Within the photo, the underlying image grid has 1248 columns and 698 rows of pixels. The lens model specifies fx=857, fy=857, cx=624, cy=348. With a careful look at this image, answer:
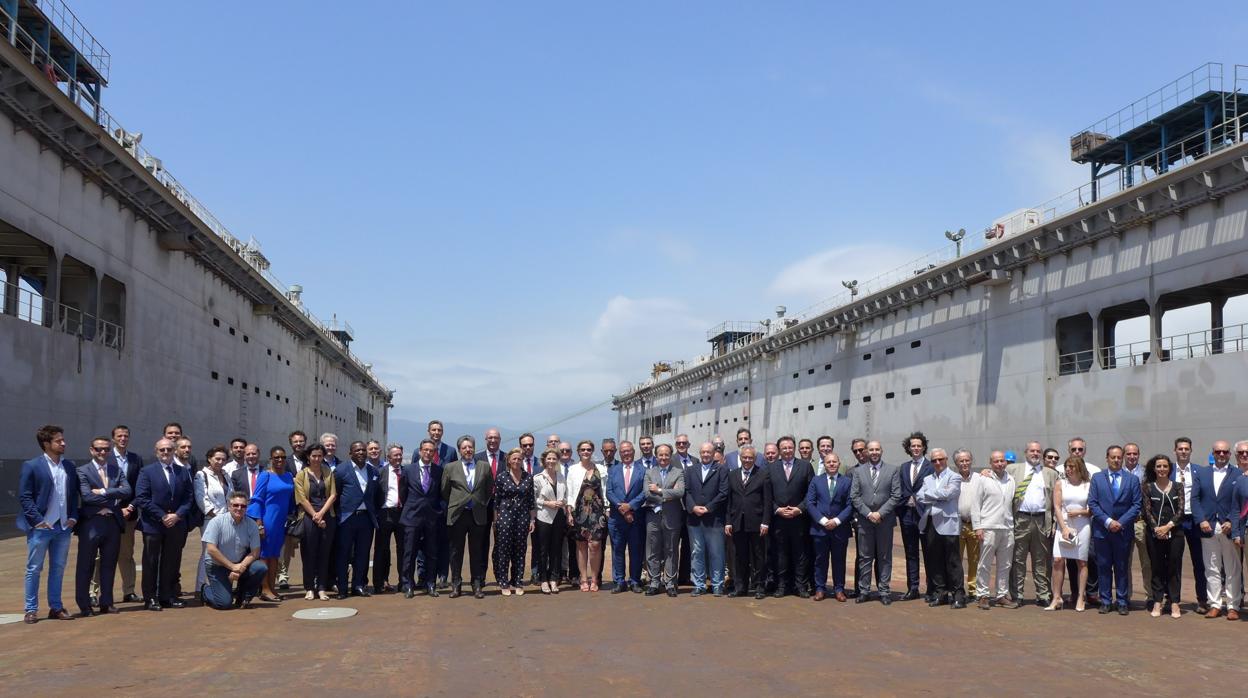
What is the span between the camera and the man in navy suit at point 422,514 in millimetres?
9859

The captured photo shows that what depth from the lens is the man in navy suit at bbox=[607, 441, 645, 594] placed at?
10.6 m

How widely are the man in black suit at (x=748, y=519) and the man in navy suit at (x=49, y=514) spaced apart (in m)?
6.93

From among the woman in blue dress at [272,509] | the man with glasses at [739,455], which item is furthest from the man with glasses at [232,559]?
the man with glasses at [739,455]

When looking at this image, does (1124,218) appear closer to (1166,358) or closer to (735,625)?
(1166,358)

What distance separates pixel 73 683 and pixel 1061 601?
9246 mm

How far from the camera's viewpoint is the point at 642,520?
10.7 meters

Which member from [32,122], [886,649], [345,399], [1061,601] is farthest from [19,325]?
[345,399]

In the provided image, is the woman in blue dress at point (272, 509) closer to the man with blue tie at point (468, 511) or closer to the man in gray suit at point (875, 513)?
the man with blue tie at point (468, 511)

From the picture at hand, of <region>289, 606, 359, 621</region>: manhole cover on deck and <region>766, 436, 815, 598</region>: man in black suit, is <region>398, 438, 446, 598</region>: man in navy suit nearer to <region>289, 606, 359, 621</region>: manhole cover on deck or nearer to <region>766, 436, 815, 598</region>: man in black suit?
<region>289, 606, 359, 621</region>: manhole cover on deck

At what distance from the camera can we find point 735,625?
8.26m

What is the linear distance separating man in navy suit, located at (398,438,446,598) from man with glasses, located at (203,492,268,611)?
1530mm

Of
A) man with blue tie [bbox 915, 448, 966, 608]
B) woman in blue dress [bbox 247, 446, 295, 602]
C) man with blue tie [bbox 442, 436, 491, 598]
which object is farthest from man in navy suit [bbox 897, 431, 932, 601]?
woman in blue dress [bbox 247, 446, 295, 602]

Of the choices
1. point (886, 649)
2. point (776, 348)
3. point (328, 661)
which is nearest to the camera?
point (328, 661)

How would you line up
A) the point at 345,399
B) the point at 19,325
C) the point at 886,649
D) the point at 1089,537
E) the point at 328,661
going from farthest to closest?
the point at 345,399
the point at 19,325
the point at 1089,537
the point at 886,649
the point at 328,661
